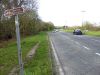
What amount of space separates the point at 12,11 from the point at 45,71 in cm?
405

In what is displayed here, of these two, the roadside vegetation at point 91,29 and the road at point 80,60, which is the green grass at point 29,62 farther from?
the roadside vegetation at point 91,29

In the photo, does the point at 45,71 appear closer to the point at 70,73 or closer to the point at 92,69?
the point at 70,73

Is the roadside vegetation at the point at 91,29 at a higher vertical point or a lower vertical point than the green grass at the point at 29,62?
lower

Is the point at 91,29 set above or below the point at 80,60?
below

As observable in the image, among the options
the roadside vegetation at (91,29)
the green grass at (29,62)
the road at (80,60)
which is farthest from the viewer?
the roadside vegetation at (91,29)

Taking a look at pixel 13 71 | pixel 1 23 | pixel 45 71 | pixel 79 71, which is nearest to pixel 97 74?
pixel 79 71

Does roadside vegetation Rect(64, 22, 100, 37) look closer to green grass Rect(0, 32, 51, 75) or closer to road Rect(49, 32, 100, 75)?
road Rect(49, 32, 100, 75)

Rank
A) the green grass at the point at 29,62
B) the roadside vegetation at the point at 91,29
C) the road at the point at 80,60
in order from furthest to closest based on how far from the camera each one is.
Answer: the roadside vegetation at the point at 91,29 < the green grass at the point at 29,62 < the road at the point at 80,60

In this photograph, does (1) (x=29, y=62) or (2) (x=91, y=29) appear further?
(2) (x=91, y=29)

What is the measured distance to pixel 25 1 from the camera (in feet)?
152

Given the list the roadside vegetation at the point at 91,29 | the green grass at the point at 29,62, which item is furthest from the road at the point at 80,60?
the roadside vegetation at the point at 91,29

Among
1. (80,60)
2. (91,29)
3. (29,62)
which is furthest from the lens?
(91,29)

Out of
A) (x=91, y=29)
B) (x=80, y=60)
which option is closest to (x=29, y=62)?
(x=80, y=60)

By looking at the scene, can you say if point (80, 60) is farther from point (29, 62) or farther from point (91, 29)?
point (91, 29)
